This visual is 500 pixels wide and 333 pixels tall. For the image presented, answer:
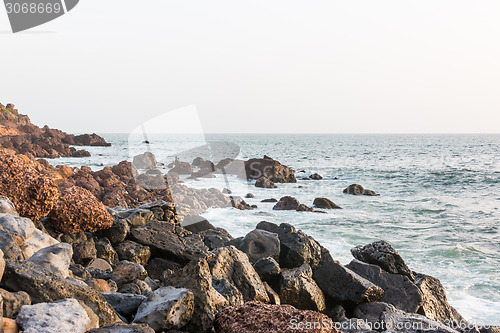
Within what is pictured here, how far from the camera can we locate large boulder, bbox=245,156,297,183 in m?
32.1

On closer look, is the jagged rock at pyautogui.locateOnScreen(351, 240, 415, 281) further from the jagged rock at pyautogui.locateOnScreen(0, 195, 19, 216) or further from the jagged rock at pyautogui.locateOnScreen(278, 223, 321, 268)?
the jagged rock at pyautogui.locateOnScreen(0, 195, 19, 216)

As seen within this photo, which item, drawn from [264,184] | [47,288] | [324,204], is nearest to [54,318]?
[47,288]

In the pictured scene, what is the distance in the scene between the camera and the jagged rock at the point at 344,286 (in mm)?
6547

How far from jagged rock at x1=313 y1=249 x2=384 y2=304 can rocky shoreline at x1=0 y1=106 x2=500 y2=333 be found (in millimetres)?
17

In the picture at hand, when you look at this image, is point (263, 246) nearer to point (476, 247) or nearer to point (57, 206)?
point (57, 206)

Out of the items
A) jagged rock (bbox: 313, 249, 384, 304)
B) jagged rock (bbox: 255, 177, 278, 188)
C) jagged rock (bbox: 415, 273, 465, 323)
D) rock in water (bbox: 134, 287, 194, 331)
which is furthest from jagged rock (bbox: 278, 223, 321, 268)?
jagged rock (bbox: 255, 177, 278, 188)

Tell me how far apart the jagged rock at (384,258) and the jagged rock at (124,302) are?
16.0 ft

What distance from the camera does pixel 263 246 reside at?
7.53 meters

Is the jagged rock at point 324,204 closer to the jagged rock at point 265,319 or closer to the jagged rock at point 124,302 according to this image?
the jagged rock at point 265,319

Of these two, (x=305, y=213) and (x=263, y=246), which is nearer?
(x=263, y=246)

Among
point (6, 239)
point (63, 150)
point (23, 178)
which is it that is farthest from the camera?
point (63, 150)

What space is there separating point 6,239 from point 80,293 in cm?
147

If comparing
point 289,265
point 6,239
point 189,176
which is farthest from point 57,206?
point 189,176

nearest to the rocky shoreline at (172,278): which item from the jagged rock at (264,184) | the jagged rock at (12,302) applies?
the jagged rock at (12,302)
